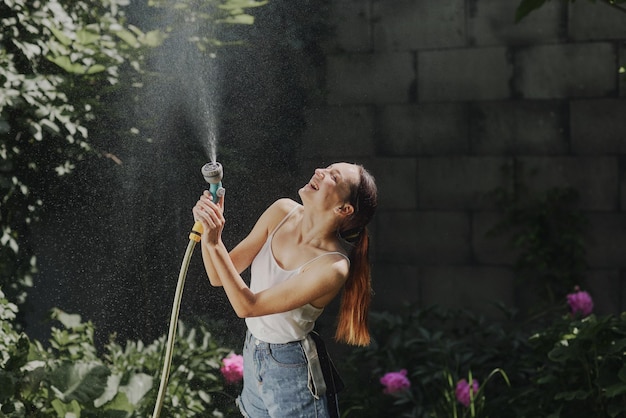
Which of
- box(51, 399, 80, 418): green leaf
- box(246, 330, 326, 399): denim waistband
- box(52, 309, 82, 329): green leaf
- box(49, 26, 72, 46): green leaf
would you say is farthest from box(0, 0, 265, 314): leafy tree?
box(246, 330, 326, 399): denim waistband

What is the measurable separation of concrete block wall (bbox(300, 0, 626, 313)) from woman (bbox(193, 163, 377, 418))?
205 centimetres

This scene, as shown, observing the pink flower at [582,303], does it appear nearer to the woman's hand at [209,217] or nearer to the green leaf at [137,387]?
the green leaf at [137,387]

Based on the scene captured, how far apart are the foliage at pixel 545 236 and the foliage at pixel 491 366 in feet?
0.67

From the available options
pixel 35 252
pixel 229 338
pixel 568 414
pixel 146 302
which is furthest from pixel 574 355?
pixel 35 252

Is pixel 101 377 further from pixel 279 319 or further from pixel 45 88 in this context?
pixel 45 88

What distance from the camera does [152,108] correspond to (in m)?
4.26

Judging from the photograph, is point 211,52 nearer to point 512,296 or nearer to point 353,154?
point 353,154

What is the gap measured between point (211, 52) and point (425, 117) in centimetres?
105

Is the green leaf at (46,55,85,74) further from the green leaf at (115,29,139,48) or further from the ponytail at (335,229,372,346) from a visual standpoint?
the ponytail at (335,229,372,346)

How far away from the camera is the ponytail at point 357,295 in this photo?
267 centimetres

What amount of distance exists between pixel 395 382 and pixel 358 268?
1199 mm

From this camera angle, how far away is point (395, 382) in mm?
3756

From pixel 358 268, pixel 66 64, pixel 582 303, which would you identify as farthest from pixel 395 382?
pixel 66 64

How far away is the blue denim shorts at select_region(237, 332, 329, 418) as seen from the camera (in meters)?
2.54
